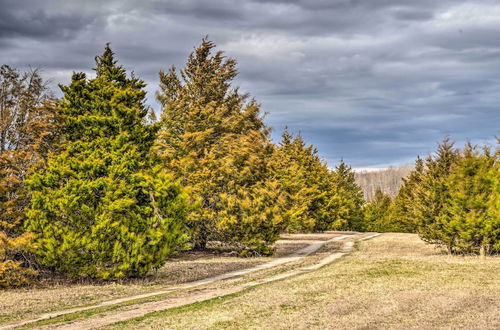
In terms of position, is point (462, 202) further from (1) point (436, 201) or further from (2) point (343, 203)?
(2) point (343, 203)

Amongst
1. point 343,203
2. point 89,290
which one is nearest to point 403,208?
point 343,203

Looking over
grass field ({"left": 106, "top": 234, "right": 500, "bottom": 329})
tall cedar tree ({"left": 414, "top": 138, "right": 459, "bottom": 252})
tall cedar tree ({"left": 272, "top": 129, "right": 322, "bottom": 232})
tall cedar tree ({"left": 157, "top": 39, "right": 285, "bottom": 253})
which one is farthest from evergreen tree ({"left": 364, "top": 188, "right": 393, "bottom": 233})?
grass field ({"left": 106, "top": 234, "right": 500, "bottom": 329})

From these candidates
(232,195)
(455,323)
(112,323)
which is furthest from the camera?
(232,195)

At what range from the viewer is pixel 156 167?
19.5m

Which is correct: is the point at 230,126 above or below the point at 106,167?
above

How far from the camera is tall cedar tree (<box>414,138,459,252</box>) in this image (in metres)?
28.5

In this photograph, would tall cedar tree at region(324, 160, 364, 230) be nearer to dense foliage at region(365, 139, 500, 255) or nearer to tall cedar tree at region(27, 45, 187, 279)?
dense foliage at region(365, 139, 500, 255)

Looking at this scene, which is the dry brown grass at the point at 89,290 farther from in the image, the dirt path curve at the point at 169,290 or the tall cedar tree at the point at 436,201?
the tall cedar tree at the point at 436,201

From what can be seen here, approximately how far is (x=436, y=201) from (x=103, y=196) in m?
21.3

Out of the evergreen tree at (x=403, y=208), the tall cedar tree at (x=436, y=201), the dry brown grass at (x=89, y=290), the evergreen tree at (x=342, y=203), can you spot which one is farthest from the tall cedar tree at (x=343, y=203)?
the dry brown grass at (x=89, y=290)

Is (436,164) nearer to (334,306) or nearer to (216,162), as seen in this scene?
(216,162)

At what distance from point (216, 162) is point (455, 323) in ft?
66.6

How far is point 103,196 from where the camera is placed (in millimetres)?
18234

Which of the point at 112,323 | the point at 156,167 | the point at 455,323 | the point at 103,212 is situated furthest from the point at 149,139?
the point at 455,323
